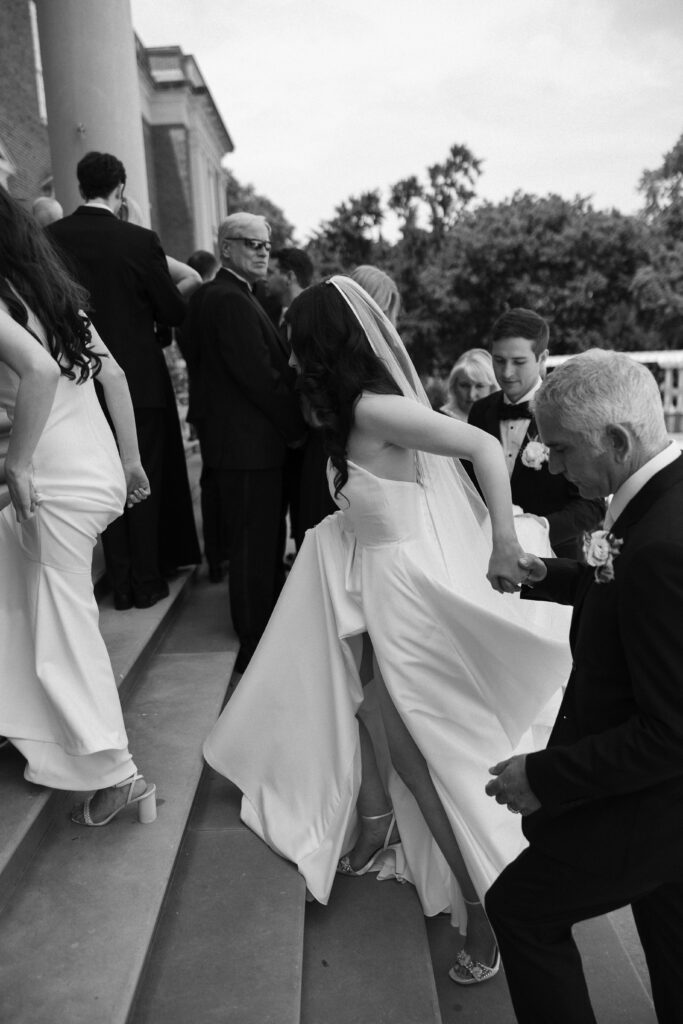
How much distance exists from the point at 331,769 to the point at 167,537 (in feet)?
8.11

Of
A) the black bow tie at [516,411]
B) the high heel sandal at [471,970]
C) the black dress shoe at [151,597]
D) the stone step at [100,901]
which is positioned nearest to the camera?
the stone step at [100,901]

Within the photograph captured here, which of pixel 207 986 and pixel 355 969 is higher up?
pixel 207 986

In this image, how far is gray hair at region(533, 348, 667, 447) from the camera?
1741 millimetres

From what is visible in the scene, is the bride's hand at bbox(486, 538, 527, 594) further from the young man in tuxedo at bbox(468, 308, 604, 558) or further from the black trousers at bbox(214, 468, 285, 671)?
the black trousers at bbox(214, 468, 285, 671)

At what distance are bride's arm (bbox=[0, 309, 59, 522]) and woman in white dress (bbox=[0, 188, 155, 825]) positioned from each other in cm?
5

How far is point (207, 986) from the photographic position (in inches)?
95.7

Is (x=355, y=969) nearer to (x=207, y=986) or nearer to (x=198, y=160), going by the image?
(x=207, y=986)

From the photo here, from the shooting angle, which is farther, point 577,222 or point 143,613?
point 577,222

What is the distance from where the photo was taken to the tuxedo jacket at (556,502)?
3.84 meters

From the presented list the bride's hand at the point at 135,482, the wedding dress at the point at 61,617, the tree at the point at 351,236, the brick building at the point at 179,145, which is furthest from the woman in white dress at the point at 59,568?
the tree at the point at 351,236

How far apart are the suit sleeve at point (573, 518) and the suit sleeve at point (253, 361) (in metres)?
1.33

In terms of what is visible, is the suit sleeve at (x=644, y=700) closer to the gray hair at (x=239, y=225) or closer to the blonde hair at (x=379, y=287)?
the blonde hair at (x=379, y=287)

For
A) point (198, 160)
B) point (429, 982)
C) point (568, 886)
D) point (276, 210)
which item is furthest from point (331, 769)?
point (276, 210)

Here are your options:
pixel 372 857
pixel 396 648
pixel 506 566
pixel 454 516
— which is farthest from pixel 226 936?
pixel 454 516
